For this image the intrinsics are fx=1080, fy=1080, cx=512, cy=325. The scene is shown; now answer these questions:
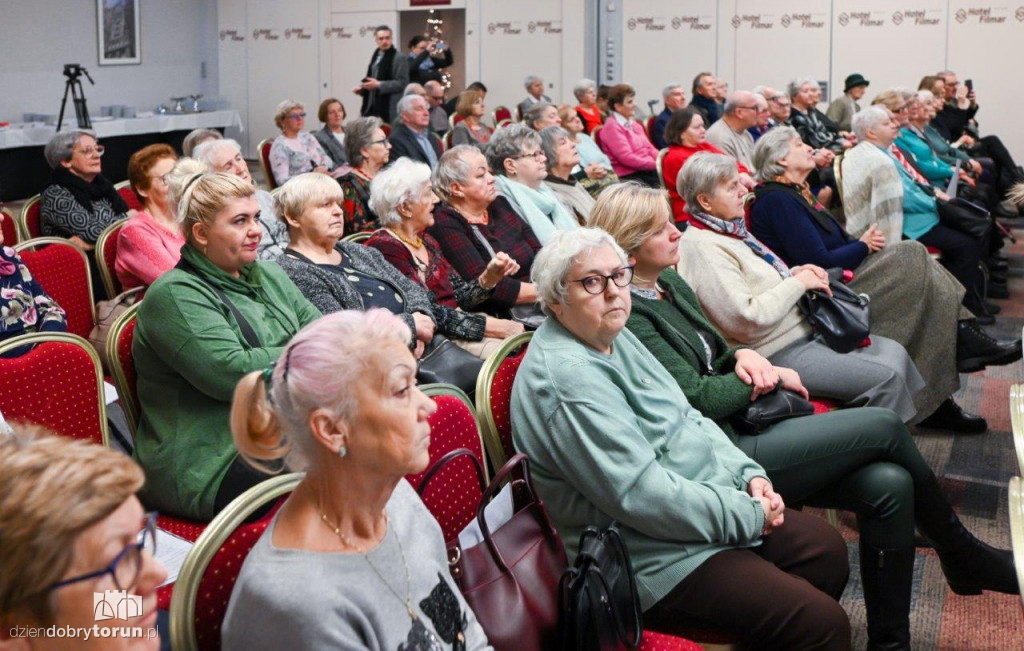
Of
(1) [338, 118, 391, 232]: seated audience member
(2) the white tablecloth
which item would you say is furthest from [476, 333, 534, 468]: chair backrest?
(2) the white tablecloth

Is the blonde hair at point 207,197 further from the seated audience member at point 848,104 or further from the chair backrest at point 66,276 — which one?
the seated audience member at point 848,104

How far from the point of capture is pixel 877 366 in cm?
350

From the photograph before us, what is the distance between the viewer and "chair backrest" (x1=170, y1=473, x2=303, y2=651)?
1495mm

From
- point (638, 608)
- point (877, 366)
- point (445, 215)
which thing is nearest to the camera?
point (638, 608)

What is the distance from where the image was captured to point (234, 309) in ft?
8.59

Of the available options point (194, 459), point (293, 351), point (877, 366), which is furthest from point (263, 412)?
point (877, 366)

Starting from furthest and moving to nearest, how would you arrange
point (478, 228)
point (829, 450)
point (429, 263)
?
point (478, 228)
point (429, 263)
point (829, 450)

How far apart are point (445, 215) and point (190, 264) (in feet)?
5.02

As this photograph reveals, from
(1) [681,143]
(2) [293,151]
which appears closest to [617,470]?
(1) [681,143]

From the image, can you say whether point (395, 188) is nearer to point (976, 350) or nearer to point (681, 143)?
point (976, 350)

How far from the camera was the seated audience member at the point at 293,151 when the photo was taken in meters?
7.68

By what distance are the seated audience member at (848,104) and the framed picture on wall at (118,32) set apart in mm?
8819

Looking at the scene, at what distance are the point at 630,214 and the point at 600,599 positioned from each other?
1371 mm

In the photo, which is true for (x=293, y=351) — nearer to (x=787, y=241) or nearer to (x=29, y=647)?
(x=29, y=647)
